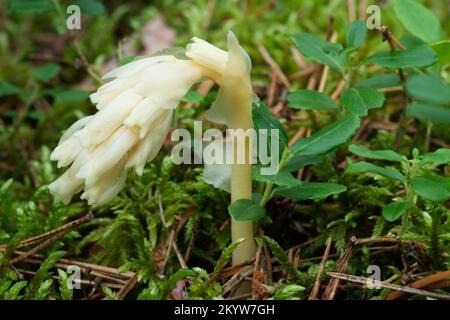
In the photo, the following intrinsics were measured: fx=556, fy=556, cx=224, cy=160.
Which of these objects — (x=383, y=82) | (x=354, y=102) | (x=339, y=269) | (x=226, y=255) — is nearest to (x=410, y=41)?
(x=383, y=82)

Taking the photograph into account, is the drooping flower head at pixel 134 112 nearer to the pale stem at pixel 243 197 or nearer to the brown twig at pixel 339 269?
the pale stem at pixel 243 197

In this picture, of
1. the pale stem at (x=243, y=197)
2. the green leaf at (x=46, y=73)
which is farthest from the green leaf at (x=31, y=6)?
the pale stem at (x=243, y=197)

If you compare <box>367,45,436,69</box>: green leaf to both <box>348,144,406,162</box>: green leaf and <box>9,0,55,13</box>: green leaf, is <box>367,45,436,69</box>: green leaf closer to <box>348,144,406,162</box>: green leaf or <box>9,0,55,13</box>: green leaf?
<box>348,144,406,162</box>: green leaf

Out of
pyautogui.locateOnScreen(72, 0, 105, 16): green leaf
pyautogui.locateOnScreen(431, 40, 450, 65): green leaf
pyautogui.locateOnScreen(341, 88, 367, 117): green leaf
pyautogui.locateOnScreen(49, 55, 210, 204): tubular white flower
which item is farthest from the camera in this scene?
pyautogui.locateOnScreen(72, 0, 105, 16): green leaf

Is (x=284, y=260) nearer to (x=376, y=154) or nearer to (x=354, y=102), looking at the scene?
(x=376, y=154)

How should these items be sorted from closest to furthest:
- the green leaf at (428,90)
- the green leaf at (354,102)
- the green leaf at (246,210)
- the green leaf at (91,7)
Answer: the green leaf at (428,90)
the green leaf at (246,210)
the green leaf at (354,102)
the green leaf at (91,7)

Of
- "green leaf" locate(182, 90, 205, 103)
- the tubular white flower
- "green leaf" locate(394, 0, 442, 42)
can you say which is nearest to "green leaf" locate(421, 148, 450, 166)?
"green leaf" locate(394, 0, 442, 42)
